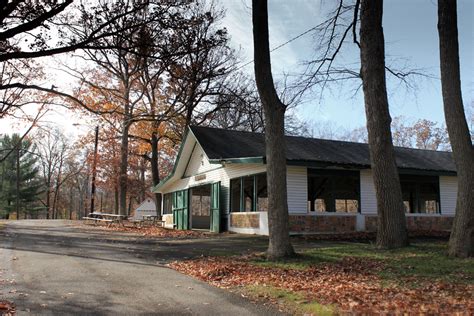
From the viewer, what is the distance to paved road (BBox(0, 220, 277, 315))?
5.89 m

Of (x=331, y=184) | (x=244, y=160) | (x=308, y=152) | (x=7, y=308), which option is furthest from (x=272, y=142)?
(x=331, y=184)

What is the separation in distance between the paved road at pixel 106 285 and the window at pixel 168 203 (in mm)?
17170

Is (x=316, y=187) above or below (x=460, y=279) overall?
above

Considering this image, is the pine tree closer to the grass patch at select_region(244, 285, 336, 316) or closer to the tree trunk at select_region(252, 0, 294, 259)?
the tree trunk at select_region(252, 0, 294, 259)

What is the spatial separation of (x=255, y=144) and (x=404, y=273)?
580 inches

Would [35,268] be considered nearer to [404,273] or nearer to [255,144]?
[404,273]

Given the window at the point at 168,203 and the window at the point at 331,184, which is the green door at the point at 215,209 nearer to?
the window at the point at 331,184

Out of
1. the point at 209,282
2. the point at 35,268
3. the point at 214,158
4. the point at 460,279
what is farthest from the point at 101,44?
the point at 214,158

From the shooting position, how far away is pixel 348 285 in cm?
689

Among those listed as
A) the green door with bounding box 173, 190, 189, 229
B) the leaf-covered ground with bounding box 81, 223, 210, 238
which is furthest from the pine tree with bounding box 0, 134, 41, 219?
the leaf-covered ground with bounding box 81, 223, 210, 238

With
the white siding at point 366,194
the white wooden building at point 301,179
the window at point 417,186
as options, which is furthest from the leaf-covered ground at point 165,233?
the window at point 417,186

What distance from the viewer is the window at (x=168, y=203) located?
29831 mm

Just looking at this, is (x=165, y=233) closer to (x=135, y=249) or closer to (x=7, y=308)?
(x=135, y=249)

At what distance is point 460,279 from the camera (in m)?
7.05
